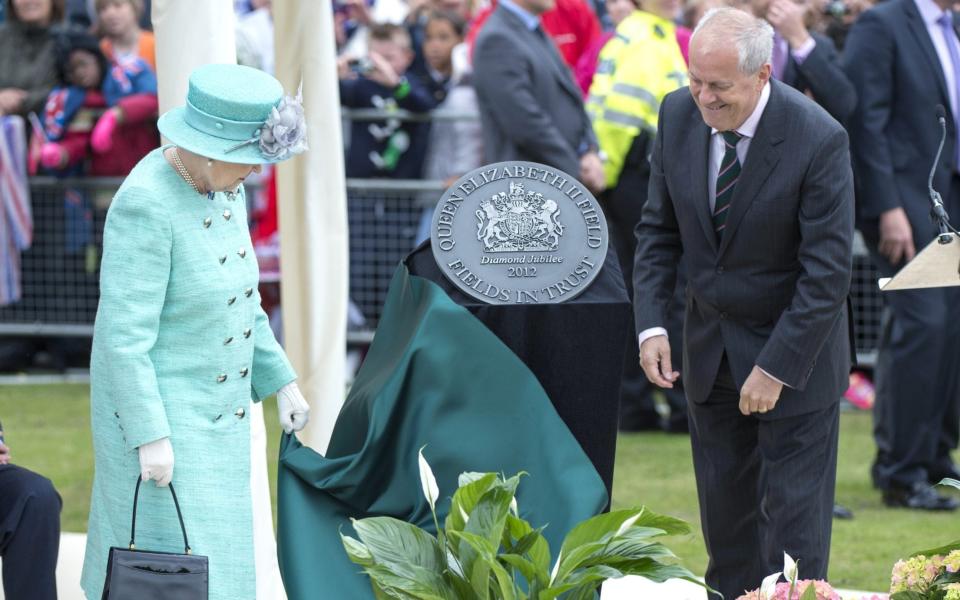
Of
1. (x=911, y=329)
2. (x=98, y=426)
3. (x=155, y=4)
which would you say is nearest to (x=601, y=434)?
(x=98, y=426)

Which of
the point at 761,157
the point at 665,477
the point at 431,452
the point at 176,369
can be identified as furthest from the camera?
the point at 665,477

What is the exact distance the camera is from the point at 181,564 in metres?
4.16

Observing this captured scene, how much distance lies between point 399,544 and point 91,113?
7130 mm

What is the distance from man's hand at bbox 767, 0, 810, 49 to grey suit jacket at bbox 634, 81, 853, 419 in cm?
256

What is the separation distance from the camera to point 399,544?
12.5ft

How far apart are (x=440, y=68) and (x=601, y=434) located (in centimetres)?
601

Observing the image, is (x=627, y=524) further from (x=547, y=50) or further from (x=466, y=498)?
(x=547, y=50)

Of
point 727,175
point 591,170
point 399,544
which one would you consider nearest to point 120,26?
point 591,170

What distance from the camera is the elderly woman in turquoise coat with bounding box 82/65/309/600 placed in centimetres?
422

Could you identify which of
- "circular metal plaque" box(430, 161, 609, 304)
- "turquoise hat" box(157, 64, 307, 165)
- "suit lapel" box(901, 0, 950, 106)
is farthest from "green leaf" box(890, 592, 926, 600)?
"suit lapel" box(901, 0, 950, 106)

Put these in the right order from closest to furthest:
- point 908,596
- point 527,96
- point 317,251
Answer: point 908,596
point 317,251
point 527,96

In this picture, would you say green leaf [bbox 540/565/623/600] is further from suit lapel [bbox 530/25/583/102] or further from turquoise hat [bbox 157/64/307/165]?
suit lapel [bbox 530/25/583/102]

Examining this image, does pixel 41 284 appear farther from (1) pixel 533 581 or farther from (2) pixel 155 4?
(1) pixel 533 581

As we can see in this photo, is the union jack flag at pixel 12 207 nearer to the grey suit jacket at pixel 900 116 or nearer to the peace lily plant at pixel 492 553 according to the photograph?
the grey suit jacket at pixel 900 116
